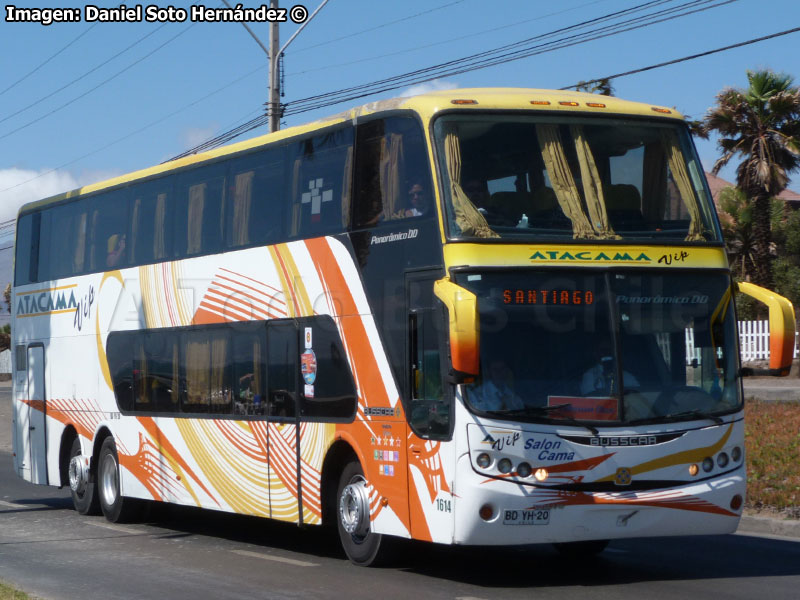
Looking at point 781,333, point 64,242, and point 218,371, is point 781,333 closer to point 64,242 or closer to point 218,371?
point 218,371

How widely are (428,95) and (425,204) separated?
104cm

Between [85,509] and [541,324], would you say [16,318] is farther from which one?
[541,324]

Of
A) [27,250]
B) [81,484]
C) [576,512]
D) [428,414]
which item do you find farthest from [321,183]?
[27,250]

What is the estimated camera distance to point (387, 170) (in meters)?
11.5

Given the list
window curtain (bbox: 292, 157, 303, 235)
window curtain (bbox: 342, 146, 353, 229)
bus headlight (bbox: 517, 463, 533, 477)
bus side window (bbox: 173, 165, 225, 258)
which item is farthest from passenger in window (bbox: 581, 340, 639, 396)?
bus side window (bbox: 173, 165, 225, 258)

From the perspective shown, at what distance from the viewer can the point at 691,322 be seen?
425 inches

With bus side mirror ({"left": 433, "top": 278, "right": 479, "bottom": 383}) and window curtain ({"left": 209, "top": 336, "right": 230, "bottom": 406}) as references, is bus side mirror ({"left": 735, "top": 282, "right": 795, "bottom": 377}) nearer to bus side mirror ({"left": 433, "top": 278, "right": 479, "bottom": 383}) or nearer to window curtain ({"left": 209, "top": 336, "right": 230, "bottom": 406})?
bus side mirror ({"left": 433, "top": 278, "right": 479, "bottom": 383})

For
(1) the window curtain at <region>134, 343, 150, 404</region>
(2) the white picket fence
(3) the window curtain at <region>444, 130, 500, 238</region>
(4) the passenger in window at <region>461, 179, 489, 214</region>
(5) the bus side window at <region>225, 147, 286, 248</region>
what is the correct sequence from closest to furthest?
(3) the window curtain at <region>444, 130, 500, 238</region>, (4) the passenger in window at <region>461, 179, 489, 214</region>, (5) the bus side window at <region>225, 147, 286, 248</region>, (1) the window curtain at <region>134, 343, 150, 404</region>, (2) the white picket fence

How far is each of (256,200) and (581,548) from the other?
16.7ft

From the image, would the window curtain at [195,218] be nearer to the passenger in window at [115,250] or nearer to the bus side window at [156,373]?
the bus side window at [156,373]

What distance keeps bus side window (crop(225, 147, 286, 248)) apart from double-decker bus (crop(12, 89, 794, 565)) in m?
0.03

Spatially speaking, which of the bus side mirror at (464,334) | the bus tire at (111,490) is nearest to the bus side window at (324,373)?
the bus side mirror at (464,334)

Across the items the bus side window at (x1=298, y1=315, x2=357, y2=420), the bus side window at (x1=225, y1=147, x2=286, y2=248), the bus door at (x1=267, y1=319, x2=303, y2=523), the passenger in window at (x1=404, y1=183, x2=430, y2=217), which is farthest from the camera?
the bus side window at (x1=225, y1=147, x2=286, y2=248)

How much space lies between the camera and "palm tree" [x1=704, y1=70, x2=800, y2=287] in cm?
3784
